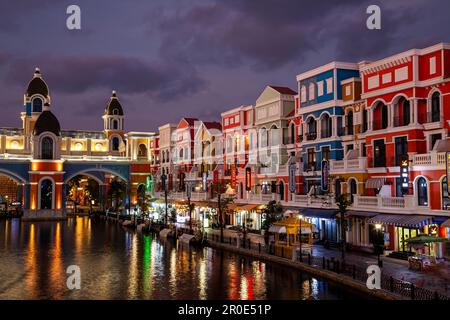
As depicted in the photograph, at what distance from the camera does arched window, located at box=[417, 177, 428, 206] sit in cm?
3403

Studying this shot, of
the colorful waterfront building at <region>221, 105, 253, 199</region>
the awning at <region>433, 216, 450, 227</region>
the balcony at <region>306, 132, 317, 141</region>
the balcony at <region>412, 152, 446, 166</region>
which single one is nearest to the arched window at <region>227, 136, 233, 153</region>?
the colorful waterfront building at <region>221, 105, 253, 199</region>

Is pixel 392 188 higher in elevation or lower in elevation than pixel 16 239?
higher

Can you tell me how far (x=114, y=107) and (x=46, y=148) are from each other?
2317 centimetres

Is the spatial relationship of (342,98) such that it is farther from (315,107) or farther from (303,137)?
(303,137)

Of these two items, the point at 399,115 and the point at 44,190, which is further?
the point at 44,190

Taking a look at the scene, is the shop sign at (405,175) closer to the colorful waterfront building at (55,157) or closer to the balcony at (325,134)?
the balcony at (325,134)

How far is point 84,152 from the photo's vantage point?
347 ft

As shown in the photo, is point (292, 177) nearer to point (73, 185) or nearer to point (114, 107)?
point (114, 107)

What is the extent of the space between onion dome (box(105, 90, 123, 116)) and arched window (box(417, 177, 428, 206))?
3159 inches

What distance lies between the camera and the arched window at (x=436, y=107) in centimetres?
3503

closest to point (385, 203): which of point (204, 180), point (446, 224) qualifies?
point (446, 224)

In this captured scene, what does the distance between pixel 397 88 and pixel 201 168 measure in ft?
125

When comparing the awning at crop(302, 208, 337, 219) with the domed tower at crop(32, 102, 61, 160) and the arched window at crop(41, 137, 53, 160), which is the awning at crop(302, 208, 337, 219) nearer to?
the domed tower at crop(32, 102, 61, 160)
